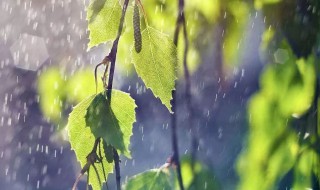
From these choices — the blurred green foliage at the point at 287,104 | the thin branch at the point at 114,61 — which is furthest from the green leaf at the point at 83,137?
the blurred green foliage at the point at 287,104

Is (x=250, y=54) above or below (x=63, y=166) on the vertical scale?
above

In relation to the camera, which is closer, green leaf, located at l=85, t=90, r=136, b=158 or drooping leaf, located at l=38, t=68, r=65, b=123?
green leaf, located at l=85, t=90, r=136, b=158

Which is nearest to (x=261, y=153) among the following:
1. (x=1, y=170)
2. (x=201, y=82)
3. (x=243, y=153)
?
(x=243, y=153)

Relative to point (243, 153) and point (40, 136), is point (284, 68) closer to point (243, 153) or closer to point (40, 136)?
point (243, 153)

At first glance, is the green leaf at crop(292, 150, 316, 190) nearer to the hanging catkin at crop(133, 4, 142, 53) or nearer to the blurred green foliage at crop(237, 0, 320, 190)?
the blurred green foliage at crop(237, 0, 320, 190)

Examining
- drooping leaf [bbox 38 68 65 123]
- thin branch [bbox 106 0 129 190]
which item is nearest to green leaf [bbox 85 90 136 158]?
thin branch [bbox 106 0 129 190]

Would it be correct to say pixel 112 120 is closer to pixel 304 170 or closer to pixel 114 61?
pixel 114 61
